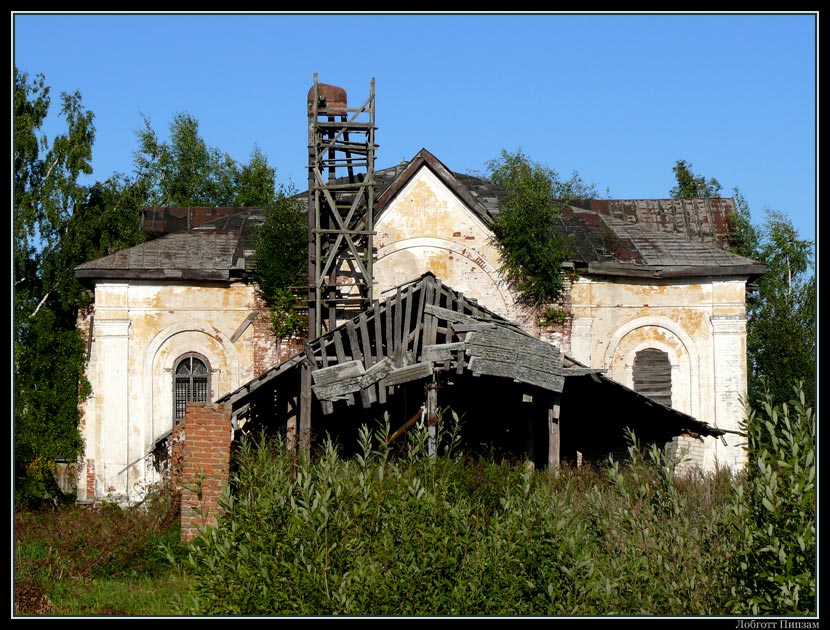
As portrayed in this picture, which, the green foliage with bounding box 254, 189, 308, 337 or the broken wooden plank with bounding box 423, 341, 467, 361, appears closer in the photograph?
the broken wooden plank with bounding box 423, 341, 467, 361

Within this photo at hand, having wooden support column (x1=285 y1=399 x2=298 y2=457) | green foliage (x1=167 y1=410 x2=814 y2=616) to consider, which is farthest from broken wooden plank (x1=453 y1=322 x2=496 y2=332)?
green foliage (x1=167 y1=410 x2=814 y2=616)

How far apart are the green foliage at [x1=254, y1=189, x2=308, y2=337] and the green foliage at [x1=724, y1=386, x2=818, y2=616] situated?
1416cm

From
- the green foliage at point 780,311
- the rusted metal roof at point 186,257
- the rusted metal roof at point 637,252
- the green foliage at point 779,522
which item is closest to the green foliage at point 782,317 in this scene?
the green foliage at point 780,311

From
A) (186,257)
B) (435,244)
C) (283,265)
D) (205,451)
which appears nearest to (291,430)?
(283,265)

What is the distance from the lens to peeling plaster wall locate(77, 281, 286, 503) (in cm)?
2142

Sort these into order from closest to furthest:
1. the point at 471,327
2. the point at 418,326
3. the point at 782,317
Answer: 1. the point at 471,327
2. the point at 418,326
3. the point at 782,317

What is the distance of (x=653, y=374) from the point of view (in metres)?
21.9

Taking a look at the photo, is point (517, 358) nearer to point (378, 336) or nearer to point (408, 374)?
point (408, 374)

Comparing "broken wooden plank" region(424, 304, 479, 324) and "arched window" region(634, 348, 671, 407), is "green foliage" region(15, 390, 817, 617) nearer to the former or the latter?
"broken wooden plank" region(424, 304, 479, 324)

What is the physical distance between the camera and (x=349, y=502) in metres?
10.2

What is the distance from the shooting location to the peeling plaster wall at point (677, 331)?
21734mm

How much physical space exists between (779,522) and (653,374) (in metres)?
13.8

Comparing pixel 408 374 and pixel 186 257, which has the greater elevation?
pixel 186 257

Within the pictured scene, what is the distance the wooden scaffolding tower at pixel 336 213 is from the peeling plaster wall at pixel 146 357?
1592mm
